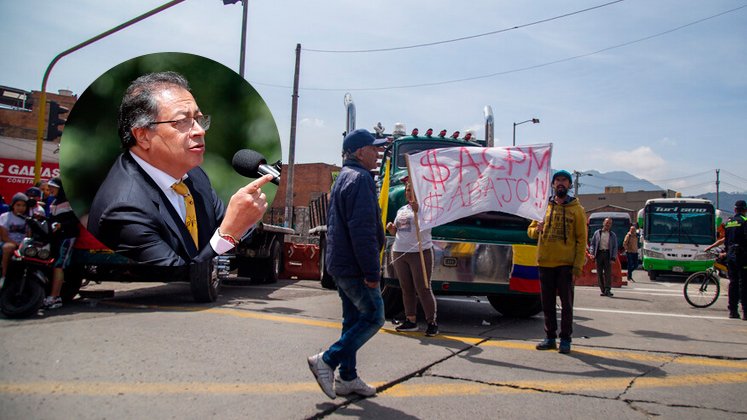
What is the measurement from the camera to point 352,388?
405 cm

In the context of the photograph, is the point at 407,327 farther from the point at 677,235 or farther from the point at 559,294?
the point at 677,235

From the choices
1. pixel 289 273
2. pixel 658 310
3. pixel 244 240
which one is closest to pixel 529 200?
pixel 244 240

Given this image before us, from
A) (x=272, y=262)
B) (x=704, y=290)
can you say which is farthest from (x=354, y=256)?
(x=704, y=290)

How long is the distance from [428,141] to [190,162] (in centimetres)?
767

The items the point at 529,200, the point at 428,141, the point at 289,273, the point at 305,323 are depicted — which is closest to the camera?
the point at 529,200

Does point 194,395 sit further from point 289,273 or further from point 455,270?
point 289,273

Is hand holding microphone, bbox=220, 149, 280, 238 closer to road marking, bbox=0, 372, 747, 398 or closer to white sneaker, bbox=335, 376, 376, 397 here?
road marking, bbox=0, 372, 747, 398

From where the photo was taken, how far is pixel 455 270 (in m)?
7.19

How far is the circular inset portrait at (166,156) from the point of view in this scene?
795mm

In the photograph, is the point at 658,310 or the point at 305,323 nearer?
the point at 305,323

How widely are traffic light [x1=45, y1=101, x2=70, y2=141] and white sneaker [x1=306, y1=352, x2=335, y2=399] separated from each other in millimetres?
3282

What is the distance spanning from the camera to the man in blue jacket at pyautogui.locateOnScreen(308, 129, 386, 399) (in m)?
3.73

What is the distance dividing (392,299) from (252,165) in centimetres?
671

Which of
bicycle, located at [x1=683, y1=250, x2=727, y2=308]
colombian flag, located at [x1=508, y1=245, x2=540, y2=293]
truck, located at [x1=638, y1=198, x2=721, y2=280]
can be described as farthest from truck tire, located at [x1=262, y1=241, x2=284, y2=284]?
truck, located at [x1=638, y1=198, x2=721, y2=280]
